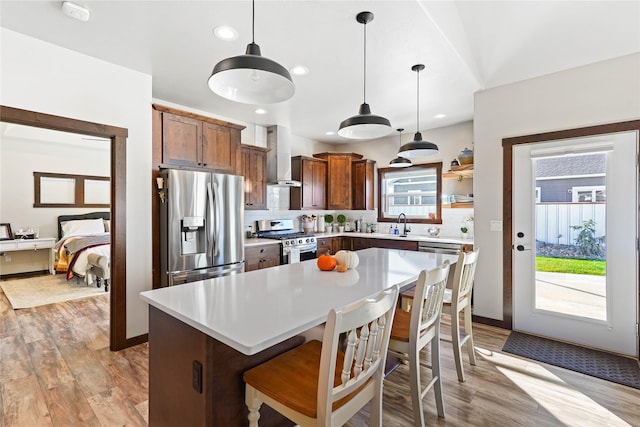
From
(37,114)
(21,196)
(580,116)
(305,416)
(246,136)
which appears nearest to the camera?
(305,416)

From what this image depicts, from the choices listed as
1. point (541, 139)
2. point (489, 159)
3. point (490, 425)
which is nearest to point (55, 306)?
point (490, 425)

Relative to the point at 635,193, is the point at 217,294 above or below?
below

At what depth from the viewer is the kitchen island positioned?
116 cm

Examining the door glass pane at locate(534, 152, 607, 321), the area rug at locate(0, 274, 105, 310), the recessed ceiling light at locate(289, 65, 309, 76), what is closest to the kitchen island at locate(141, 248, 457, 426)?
the recessed ceiling light at locate(289, 65, 309, 76)

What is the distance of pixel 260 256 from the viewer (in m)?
4.18

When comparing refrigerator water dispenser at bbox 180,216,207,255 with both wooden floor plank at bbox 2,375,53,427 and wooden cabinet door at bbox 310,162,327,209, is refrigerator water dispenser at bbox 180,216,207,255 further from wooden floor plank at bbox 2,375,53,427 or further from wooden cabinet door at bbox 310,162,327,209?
wooden cabinet door at bbox 310,162,327,209

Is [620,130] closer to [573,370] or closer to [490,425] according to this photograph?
[573,370]

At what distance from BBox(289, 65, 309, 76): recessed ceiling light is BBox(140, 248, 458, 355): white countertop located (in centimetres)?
193

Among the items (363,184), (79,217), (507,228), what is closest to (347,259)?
(507,228)

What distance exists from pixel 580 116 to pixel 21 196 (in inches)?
358

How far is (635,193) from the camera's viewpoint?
2691 millimetres

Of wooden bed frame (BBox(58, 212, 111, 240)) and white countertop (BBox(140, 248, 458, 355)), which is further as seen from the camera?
wooden bed frame (BBox(58, 212, 111, 240))

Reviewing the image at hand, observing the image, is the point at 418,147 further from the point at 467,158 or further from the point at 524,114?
the point at 467,158

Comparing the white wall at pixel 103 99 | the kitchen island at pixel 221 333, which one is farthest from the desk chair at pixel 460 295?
the white wall at pixel 103 99
